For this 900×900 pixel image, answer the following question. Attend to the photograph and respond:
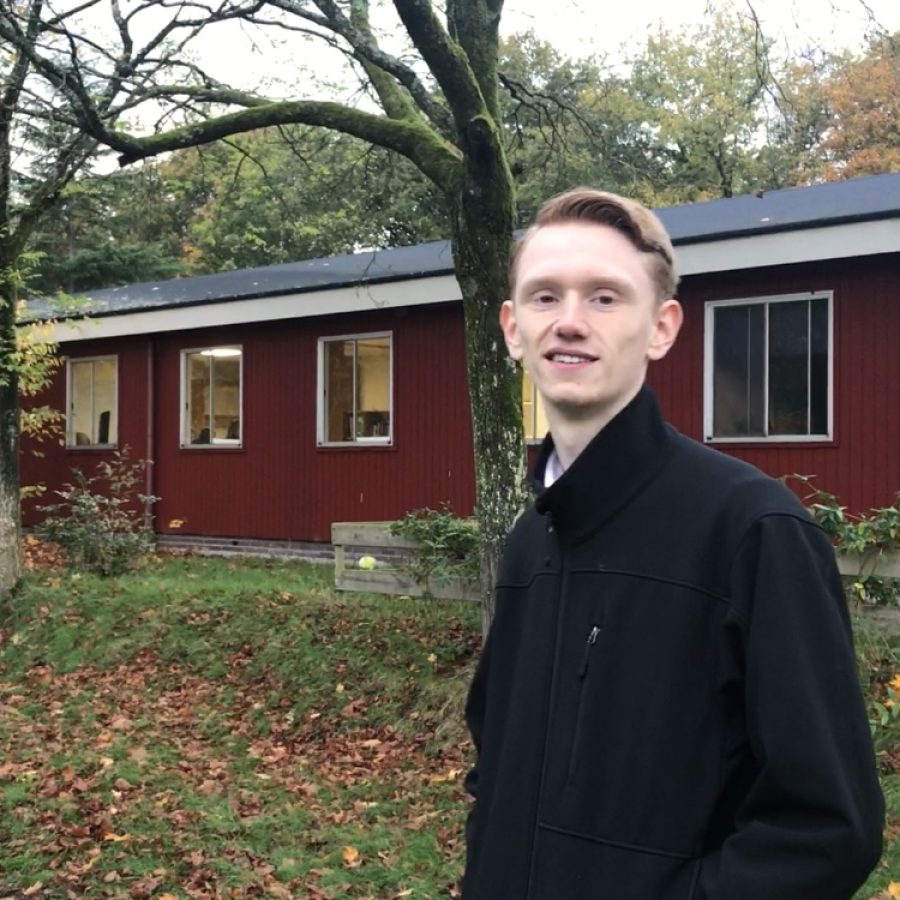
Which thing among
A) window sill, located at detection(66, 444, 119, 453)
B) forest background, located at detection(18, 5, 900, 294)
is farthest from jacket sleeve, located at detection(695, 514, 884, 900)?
forest background, located at detection(18, 5, 900, 294)

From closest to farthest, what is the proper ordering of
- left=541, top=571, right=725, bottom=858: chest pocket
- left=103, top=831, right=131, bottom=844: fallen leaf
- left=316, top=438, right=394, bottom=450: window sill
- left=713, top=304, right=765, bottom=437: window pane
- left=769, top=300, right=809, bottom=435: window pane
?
left=541, top=571, right=725, bottom=858: chest pocket < left=103, top=831, right=131, bottom=844: fallen leaf < left=769, top=300, right=809, bottom=435: window pane < left=713, top=304, right=765, bottom=437: window pane < left=316, top=438, right=394, bottom=450: window sill

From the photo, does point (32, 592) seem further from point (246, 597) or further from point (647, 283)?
point (647, 283)

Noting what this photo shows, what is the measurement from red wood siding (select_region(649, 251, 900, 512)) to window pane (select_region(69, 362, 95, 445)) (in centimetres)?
1094

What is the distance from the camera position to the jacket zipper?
5.15 ft

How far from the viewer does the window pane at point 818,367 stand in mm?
10625

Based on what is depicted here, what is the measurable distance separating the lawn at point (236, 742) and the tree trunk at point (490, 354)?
3.93 ft

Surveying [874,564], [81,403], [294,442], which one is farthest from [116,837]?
[81,403]

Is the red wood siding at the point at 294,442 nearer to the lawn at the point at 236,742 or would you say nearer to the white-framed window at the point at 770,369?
the lawn at the point at 236,742

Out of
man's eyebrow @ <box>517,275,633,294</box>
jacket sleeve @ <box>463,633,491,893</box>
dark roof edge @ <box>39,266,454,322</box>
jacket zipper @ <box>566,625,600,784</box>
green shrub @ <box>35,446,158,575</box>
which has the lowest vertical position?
green shrub @ <box>35,446,158,575</box>

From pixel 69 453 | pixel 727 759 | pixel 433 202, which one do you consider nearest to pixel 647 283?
pixel 727 759

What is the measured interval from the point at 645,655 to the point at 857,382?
9606 mm

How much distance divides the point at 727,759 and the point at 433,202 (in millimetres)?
26274

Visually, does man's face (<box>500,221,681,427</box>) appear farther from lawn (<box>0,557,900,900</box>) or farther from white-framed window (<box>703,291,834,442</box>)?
white-framed window (<box>703,291,834,442</box>)

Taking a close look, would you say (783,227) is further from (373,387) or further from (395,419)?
(373,387)
